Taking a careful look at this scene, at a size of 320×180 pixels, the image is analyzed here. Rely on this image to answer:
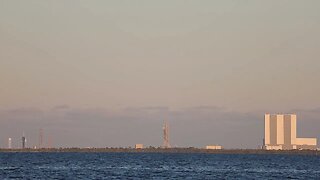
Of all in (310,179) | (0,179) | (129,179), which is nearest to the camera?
(0,179)

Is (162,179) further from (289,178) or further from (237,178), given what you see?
(289,178)

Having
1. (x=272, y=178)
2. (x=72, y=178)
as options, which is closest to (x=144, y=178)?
(x=72, y=178)

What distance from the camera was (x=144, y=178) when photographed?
4055 inches

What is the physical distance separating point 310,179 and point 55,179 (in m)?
37.0

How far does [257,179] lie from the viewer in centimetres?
10538

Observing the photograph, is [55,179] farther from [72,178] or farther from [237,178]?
[237,178]

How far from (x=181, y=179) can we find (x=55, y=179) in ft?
55.7

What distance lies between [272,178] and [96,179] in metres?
26.6

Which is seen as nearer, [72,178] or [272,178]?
[72,178]

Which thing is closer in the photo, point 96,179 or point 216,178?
point 96,179

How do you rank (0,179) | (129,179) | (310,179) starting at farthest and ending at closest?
1. (310,179)
2. (129,179)
3. (0,179)

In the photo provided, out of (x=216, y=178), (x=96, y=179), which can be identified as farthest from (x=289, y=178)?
(x=96, y=179)

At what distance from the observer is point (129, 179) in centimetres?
10144

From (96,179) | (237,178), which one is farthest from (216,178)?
(96,179)
